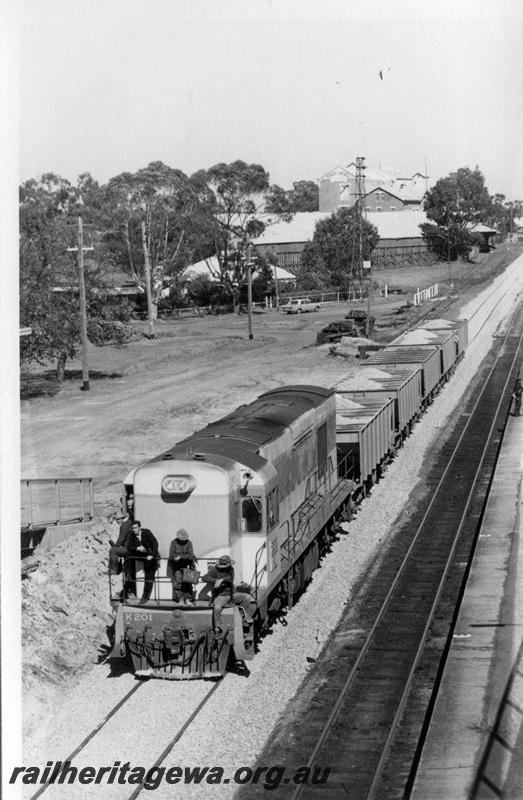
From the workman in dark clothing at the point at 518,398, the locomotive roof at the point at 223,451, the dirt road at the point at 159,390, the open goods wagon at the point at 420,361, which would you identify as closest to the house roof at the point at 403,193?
the dirt road at the point at 159,390

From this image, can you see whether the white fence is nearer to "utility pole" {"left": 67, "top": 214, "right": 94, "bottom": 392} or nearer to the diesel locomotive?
"utility pole" {"left": 67, "top": 214, "right": 94, "bottom": 392}

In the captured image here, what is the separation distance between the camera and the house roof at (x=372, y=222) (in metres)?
115

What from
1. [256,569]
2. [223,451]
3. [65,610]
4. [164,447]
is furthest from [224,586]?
[164,447]

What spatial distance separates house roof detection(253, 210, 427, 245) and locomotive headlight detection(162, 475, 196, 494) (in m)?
95.0

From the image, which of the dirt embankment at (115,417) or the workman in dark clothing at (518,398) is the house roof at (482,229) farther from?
the workman in dark clothing at (518,398)

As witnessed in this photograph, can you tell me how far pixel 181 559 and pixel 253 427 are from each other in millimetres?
4454

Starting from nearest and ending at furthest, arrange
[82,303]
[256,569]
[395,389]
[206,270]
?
1. [256,569]
2. [395,389]
3. [82,303]
4. [206,270]

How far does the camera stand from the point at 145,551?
1773cm

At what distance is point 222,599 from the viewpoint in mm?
17188

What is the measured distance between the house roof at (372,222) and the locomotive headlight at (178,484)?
9496cm

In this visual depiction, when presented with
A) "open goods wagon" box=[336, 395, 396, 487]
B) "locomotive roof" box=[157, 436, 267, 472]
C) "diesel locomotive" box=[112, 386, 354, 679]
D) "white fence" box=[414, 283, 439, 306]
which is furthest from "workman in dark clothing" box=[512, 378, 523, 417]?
"white fence" box=[414, 283, 439, 306]

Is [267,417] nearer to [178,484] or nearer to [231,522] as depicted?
[231,522]

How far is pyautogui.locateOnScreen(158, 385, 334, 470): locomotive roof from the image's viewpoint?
61.6ft
